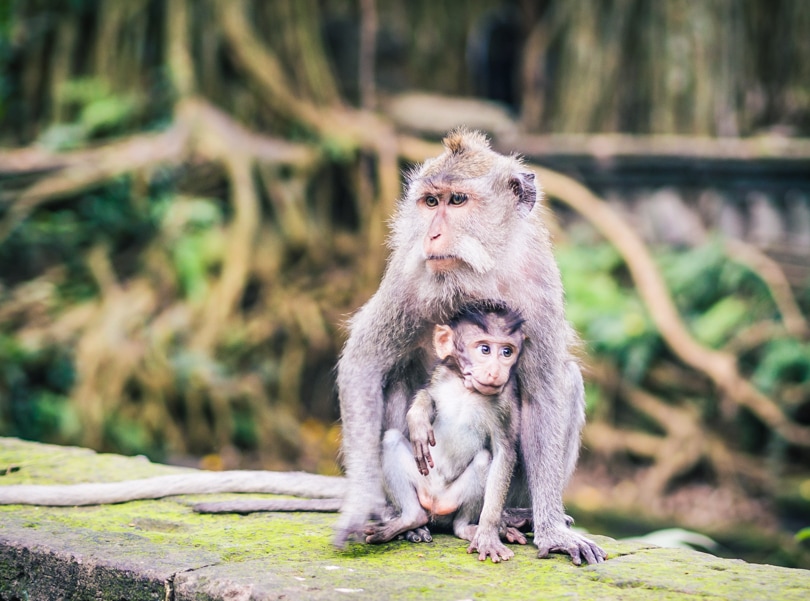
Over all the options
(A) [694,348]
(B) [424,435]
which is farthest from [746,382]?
(B) [424,435]

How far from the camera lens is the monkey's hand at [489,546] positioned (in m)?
2.90

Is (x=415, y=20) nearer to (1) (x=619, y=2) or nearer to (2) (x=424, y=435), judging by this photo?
(1) (x=619, y=2)

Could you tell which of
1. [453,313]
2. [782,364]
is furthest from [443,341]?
[782,364]

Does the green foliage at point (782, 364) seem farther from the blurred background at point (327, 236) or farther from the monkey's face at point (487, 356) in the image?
the monkey's face at point (487, 356)

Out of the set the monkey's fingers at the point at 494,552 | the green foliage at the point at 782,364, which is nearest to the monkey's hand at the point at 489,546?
the monkey's fingers at the point at 494,552

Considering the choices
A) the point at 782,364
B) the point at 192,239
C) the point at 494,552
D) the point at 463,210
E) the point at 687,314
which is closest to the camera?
the point at 494,552

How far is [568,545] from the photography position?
2967 mm

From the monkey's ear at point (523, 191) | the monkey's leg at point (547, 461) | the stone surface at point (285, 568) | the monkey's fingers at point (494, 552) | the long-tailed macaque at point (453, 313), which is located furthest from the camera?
the monkey's ear at point (523, 191)

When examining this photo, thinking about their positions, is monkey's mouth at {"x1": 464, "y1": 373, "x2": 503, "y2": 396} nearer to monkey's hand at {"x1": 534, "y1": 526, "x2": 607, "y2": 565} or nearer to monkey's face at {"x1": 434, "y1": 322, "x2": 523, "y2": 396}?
monkey's face at {"x1": 434, "y1": 322, "x2": 523, "y2": 396}

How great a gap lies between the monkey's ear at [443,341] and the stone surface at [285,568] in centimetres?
63

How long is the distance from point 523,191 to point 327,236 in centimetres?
500

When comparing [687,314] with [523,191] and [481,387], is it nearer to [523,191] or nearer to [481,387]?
[523,191]

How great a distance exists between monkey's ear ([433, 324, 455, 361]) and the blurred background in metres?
3.68

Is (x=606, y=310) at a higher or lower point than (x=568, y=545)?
higher
